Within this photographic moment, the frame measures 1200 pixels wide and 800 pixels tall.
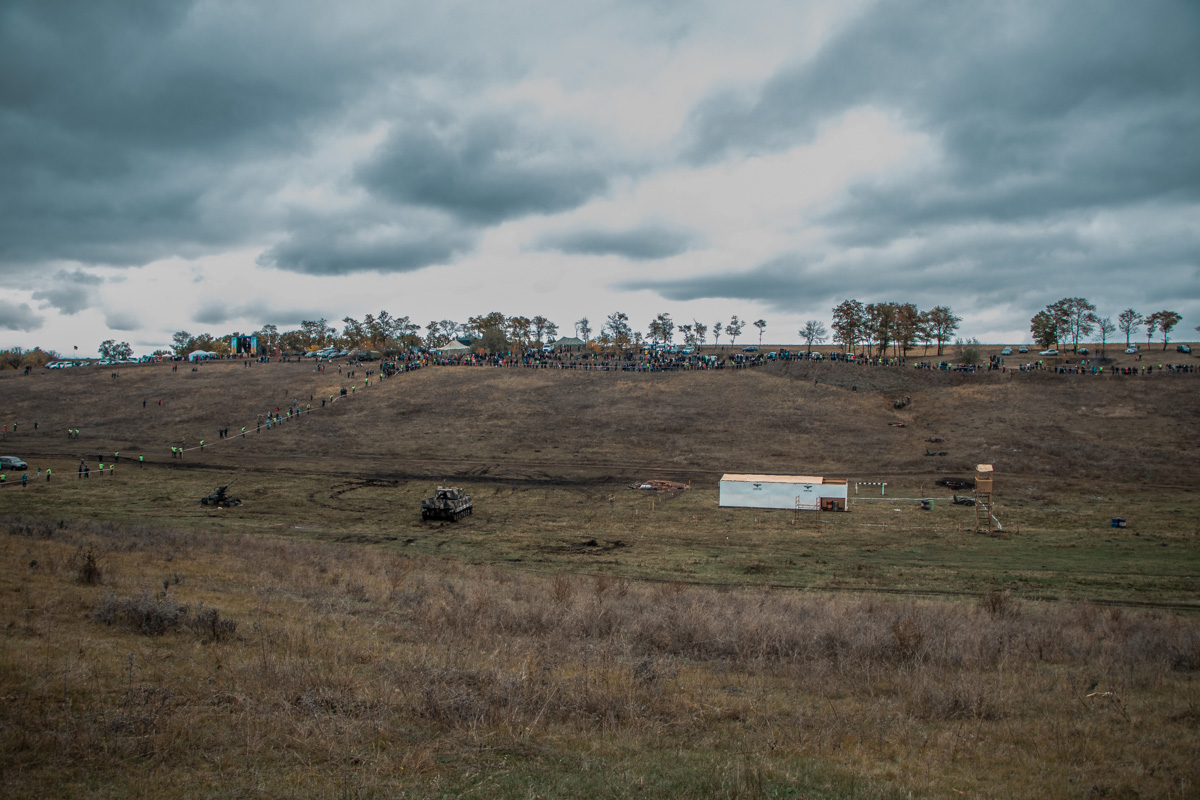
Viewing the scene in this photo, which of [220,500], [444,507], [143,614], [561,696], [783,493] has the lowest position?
[220,500]

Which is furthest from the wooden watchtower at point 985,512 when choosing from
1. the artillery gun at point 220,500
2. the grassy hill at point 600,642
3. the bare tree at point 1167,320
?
the bare tree at point 1167,320

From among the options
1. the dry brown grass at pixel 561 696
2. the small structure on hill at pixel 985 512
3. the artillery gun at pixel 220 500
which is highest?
the dry brown grass at pixel 561 696

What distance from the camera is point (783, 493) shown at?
42750mm

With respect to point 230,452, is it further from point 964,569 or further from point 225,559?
point 964,569

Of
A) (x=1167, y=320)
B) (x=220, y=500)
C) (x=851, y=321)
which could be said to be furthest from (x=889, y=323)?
(x=220, y=500)

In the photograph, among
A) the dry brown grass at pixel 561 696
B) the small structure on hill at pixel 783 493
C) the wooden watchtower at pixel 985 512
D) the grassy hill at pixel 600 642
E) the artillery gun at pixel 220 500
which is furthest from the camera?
the artillery gun at pixel 220 500

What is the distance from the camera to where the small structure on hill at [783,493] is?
41.5 meters

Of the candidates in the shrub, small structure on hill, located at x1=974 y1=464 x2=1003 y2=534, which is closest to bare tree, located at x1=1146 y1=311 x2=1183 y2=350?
small structure on hill, located at x1=974 y1=464 x2=1003 y2=534

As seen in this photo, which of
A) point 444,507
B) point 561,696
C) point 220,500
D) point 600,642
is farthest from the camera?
point 220,500

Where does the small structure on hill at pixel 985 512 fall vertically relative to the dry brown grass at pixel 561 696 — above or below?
below

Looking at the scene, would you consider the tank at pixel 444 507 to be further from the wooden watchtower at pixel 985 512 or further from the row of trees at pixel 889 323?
the row of trees at pixel 889 323

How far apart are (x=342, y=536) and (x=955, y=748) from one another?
106 ft

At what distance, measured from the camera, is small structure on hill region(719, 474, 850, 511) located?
136ft

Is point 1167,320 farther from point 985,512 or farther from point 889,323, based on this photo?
point 985,512
